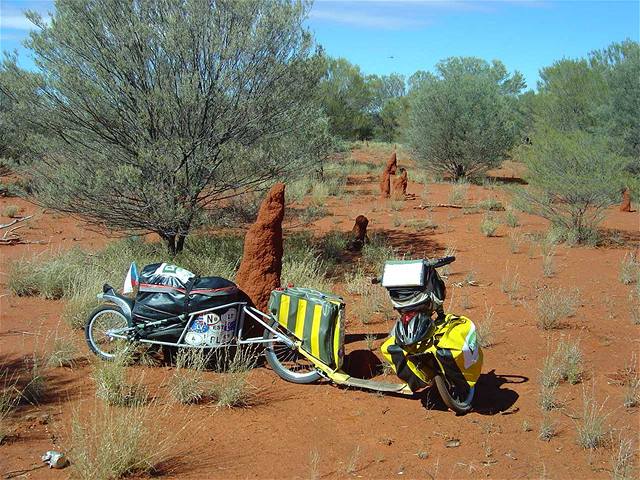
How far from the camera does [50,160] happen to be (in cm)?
1015

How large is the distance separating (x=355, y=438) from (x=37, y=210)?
1508 cm

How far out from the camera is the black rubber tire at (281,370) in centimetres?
579

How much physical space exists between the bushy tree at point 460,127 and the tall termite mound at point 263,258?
60.4 ft

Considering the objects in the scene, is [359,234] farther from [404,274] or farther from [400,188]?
[400,188]

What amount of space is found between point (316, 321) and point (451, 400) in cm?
133

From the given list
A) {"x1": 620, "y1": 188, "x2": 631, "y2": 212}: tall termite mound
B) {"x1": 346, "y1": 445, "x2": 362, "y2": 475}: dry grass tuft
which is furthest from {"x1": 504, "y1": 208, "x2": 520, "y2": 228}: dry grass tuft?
{"x1": 346, "y1": 445, "x2": 362, "y2": 475}: dry grass tuft

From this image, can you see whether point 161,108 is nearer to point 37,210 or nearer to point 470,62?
point 37,210

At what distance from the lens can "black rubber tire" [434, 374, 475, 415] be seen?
5.03m

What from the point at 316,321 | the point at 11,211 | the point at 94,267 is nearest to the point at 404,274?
the point at 316,321

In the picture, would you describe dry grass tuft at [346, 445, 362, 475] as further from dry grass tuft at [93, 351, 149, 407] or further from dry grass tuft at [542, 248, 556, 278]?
dry grass tuft at [542, 248, 556, 278]

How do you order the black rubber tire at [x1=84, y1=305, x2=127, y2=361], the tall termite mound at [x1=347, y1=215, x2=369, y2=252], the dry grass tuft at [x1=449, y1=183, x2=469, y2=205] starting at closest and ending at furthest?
1. the black rubber tire at [x1=84, y1=305, x2=127, y2=361]
2. the tall termite mound at [x1=347, y1=215, x2=369, y2=252]
3. the dry grass tuft at [x1=449, y1=183, x2=469, y2=205]

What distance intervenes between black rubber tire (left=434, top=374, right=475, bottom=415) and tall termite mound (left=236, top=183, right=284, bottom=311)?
89.5 inches

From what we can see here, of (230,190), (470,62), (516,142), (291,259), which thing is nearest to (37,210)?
(230,190)

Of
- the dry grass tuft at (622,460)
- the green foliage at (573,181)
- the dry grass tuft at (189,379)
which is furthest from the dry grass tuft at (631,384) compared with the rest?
the green foliage at (573,181)
